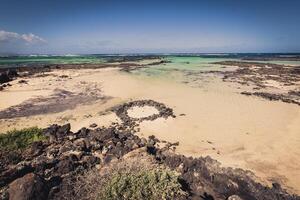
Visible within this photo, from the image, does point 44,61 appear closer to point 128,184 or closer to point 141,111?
point 141,111

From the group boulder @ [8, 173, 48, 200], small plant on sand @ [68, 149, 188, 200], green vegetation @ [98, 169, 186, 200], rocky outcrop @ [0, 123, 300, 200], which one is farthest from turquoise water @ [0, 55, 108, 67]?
green vegetation @ [98, 169, 186, 200]

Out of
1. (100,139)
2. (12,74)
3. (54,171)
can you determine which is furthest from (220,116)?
(12,74)

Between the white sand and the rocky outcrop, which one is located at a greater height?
the rocky outcrop

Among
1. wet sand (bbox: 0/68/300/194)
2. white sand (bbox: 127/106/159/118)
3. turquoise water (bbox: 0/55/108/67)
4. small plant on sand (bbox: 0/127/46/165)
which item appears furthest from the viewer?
turquoise water (bbox: 0/55/108/67)

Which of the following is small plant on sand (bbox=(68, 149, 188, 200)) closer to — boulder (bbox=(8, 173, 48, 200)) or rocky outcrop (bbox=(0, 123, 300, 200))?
rocky outcrop (bbox=(0, 123, 300, 200))

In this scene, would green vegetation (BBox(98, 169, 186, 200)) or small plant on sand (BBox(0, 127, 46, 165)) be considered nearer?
green vegetation (BBox(98, 169, 186, 200))

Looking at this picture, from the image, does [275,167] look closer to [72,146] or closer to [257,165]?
[257,165]
